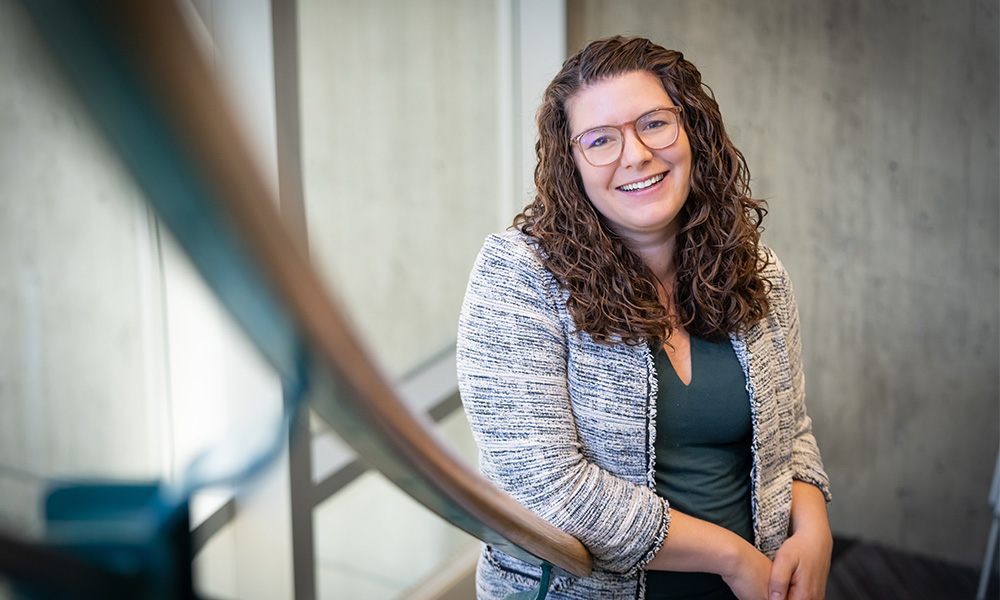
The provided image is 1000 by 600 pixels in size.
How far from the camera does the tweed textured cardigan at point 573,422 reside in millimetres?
1141

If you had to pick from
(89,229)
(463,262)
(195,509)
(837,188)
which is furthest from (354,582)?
(195,509)

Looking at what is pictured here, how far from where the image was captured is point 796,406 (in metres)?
1.50

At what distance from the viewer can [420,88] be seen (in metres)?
3.02

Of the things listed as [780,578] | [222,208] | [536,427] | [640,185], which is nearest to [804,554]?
[780,578]

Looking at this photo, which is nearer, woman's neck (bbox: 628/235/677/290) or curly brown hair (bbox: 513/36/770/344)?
curly brown hair (bbox: 513/36/770/344)

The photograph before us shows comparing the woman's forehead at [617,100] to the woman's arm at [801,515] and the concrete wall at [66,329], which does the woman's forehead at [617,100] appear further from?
the concrete wall at [66,329]

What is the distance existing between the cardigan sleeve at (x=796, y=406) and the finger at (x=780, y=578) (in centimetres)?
23

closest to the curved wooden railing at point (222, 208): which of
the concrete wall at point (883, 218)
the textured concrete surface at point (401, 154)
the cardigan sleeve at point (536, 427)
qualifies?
the cardigan sleeve at point (536, 427)

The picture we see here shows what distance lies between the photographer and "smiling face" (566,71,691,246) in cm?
130

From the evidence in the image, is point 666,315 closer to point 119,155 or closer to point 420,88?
point 119,155

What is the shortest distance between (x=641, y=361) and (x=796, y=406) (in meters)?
0.45

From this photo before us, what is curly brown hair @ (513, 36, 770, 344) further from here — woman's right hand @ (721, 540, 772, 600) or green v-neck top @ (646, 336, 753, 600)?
woman's right hand @ (721, 540, 772, 600)

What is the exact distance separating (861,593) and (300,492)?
7.43 ft

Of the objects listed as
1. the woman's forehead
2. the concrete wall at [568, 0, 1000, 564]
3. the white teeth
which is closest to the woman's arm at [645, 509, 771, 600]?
the white teeth
